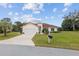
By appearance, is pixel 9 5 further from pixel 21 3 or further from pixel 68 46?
pixel 68 46

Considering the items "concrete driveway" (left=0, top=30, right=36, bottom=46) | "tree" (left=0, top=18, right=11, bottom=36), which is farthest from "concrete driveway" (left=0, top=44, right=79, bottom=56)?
"tree" (left=0, top=18, right=11, bottom=36)

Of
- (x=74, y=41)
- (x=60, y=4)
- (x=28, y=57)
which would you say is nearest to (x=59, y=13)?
(x=60, y=4)

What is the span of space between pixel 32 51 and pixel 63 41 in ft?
1.68

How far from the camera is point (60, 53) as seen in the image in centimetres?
511

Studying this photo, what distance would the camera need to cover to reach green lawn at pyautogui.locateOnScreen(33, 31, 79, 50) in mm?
5176

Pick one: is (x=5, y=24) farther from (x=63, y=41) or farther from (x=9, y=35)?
(x=63, y=41)

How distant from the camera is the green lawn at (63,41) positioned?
5176 mm

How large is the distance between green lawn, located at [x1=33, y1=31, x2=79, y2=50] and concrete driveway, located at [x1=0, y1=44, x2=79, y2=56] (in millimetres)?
73

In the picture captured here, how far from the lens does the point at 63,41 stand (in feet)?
17.0

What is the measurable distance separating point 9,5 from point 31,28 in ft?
1.67

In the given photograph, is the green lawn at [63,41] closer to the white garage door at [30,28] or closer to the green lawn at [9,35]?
the white garage door at [30,28]

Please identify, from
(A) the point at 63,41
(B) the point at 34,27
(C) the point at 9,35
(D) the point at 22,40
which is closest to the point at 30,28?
(B) the point at 34,27

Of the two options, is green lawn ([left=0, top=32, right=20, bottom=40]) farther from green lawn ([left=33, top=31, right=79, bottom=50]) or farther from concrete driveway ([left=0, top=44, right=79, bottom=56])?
green lawn ([left=33, top=31, right=79, bottom=50])

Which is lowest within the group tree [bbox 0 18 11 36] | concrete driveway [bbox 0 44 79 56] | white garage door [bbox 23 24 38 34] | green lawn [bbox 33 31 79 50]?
concrete driveway [bbox 0 44 79 56]
